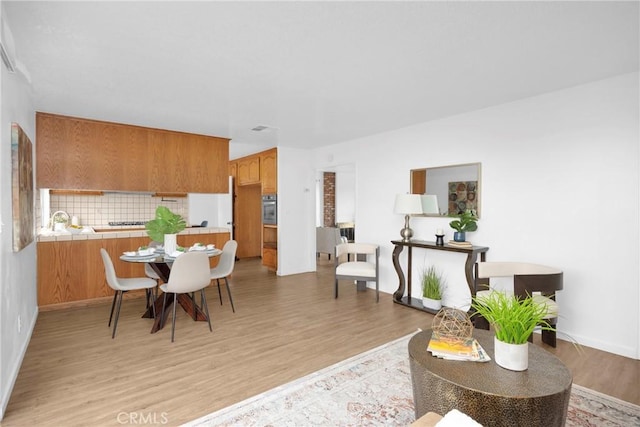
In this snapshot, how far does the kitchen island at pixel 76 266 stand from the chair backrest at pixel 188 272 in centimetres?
199

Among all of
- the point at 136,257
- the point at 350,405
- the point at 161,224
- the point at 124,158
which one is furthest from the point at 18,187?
the point at 350,405

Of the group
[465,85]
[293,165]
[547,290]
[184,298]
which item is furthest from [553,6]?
[293,165]

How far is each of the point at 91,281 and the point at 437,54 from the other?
496 centimetres

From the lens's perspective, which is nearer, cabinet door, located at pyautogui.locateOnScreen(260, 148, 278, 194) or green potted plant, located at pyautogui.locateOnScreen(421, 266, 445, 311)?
green potted plant, located at pyautogui.locateOnScreen(421, 266, 445, 311)

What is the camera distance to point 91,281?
177 inches

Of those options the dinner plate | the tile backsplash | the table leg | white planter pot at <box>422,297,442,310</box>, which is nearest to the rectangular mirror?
the table leg

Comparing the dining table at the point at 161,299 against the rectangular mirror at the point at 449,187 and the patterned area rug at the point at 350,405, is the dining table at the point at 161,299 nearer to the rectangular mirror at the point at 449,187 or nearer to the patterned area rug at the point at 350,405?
the patterned area rug at the point at 350,405

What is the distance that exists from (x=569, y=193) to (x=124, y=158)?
5.63m

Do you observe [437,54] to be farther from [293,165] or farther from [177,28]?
[293,165]

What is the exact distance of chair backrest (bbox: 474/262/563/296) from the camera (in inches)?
117

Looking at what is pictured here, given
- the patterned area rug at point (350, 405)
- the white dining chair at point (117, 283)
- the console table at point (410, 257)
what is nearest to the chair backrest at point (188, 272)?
the white dining chair at point (117, 283)

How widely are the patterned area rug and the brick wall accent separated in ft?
22.8

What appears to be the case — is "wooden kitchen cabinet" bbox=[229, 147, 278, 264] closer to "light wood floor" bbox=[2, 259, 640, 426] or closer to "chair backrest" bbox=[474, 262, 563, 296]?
"light wood floor" bbox=[2, 259, 640, 426]

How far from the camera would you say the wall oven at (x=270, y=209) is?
6.50 meters
